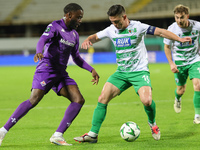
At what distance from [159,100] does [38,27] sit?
103 feet

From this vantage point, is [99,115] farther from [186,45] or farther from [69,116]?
[186,45]

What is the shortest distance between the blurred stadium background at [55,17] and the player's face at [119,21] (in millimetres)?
27283

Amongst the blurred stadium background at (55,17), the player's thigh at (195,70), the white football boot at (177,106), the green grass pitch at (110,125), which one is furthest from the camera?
the blurred stadium background at (55,17)

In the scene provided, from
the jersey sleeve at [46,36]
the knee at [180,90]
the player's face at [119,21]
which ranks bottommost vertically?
the knee at [180,90]

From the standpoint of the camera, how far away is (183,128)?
6512mm

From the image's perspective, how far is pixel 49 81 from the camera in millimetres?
5520

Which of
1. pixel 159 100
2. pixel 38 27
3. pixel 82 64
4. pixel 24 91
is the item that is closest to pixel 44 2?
pixel 38 27

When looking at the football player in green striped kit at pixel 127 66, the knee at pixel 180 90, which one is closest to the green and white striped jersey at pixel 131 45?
the football player in green striped kit at pixel 127 66

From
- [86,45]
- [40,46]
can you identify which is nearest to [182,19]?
[86,45]

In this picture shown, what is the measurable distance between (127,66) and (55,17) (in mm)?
34061

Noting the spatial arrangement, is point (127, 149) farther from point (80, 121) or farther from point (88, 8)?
point (88, 8)

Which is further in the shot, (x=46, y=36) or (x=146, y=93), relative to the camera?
(x=146, y=93)

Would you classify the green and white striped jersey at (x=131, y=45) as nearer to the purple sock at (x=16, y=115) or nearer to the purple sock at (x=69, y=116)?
the purple sock at (x=69, y=116)

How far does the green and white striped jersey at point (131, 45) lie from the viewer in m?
5.72
